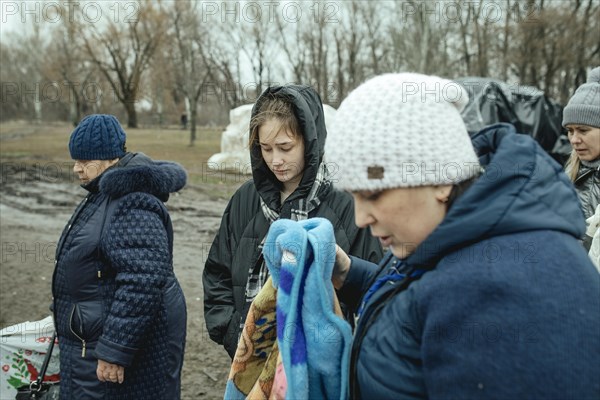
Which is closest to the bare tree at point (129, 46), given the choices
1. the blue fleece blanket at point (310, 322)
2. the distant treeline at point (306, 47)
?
the distant treeline at point (306, 47)

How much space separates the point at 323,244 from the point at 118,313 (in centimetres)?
149

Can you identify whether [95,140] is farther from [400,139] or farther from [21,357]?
[400,139]

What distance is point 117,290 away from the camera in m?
2.63

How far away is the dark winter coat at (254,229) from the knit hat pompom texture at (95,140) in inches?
33.1

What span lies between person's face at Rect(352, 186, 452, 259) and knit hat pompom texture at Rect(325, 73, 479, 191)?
3 cm

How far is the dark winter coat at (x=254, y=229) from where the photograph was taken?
2.37m

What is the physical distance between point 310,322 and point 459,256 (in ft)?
1.58

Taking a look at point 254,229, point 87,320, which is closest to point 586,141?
point 254,229

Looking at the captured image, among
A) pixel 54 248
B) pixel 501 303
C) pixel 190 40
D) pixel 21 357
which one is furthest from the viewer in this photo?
pixel 190 40

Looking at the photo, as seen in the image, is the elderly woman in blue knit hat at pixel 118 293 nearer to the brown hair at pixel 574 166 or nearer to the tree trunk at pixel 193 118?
the brown hair at pixel 574 166

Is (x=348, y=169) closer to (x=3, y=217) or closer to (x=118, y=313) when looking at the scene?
(x=118, y=313)

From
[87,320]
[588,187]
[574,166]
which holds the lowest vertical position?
[87,320]

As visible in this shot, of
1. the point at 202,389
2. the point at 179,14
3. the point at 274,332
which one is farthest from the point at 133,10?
the point at 274,332

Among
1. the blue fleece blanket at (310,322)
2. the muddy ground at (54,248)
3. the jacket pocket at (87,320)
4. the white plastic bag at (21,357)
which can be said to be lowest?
the muddy ground at (54,248)
